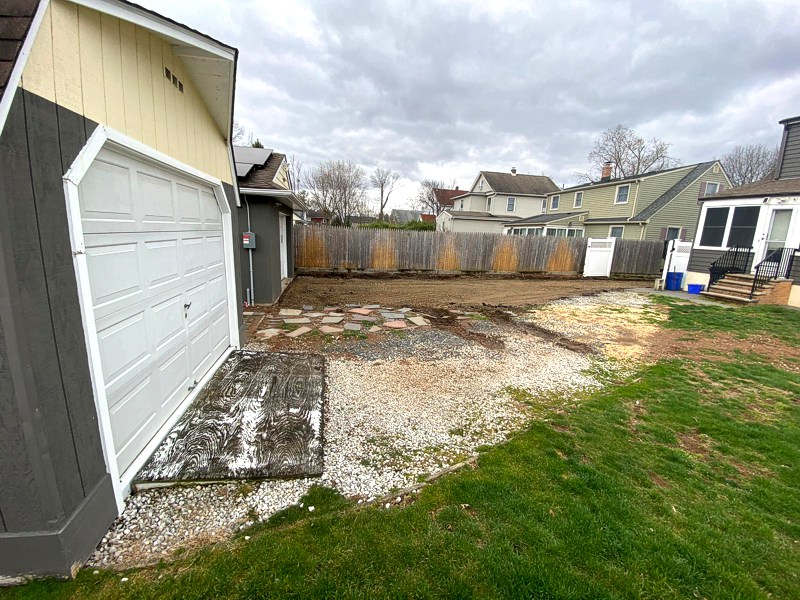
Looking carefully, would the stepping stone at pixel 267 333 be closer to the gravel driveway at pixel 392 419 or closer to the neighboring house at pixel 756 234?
the gravel driveway at pixel 392 419

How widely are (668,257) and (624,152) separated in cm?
2622

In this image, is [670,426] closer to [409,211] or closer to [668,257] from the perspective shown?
[668,257]

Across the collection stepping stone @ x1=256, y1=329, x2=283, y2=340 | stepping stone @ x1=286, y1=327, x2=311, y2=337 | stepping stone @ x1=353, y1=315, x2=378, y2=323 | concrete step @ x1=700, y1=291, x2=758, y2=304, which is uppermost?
concrete step @ x1=700, y1=291, x2=758, y2=304

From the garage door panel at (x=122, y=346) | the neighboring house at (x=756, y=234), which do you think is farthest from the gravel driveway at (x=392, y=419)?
the neighboring house at (x=756, y=234)

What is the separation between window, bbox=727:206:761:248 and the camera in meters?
11.2

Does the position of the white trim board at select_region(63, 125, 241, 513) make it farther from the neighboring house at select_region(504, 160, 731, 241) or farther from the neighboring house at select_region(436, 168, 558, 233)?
the neighboring house at select_region(436, 168, 558, 233)

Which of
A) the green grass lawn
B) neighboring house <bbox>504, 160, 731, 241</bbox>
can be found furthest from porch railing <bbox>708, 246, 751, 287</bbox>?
the green grass lawn

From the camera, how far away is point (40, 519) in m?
1.81

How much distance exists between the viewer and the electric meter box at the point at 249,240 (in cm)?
781

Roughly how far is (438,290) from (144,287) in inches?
398

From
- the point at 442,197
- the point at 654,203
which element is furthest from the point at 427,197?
the point at 654,203

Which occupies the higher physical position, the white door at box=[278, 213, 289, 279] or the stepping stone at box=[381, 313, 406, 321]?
the white door at box=[278, 213, 289, 279]

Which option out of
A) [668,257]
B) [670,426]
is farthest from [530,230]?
[670,426]

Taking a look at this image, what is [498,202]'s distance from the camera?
2859 cm
